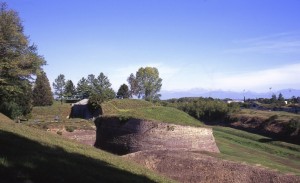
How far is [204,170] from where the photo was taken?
878 inches

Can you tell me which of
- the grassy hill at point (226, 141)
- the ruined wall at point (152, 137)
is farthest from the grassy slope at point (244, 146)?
the ruined wall at point (152, 137)

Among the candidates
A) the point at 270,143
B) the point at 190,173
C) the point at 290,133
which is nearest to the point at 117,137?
the point at 190,173

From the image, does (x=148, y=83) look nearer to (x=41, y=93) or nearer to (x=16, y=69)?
(x=41, y=93)

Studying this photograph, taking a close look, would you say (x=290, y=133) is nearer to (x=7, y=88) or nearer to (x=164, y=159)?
(x=164, y=159)

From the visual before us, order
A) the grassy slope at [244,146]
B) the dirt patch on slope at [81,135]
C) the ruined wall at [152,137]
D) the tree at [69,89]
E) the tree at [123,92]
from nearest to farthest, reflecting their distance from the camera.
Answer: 1. the ruined wall at [152,137]
2. the grassy slope at [244,146]
3. the dirt patch on slope at [81,135]
4. the tree at [123,92]
5. the tree at [69,89]

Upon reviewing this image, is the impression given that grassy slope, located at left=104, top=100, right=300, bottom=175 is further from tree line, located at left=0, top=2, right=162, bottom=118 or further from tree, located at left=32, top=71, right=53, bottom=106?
tree, located at left=32, top=71, right=53, bottom=106

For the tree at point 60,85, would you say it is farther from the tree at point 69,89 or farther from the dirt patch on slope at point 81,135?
the dirt patch on slope at point 81,135

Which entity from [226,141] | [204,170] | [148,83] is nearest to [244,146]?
[226,141]

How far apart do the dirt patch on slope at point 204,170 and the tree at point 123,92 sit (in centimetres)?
5600

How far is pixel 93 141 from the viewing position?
32094mm

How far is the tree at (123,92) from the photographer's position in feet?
264

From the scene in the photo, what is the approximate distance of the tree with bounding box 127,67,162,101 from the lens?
264 feet

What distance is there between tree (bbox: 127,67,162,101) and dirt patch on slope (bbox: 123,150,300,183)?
2195 inches

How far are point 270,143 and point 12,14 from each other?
38.9 metres
